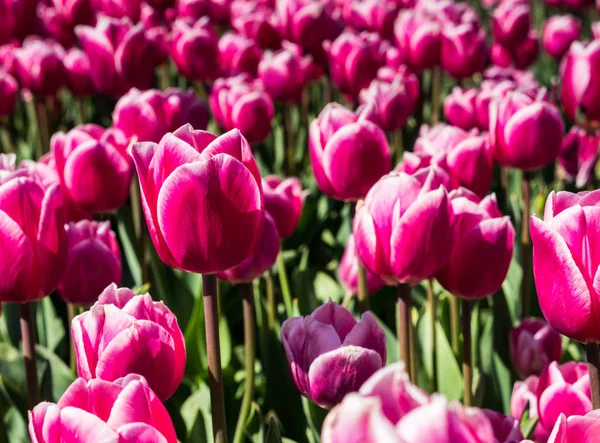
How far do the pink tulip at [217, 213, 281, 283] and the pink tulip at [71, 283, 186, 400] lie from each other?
0.48 m

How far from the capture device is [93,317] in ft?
3.08

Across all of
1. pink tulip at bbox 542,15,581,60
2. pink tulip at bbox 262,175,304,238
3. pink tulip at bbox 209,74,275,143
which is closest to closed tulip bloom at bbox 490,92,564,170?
pink tulip at bbox 262,175,304,238

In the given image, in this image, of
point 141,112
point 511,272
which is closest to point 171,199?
point 141,112

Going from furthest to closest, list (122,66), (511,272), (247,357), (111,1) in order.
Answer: (111,1), (122,66), (511,272), (247,357)

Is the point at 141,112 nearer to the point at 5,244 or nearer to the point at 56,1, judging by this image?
the point at 5,244

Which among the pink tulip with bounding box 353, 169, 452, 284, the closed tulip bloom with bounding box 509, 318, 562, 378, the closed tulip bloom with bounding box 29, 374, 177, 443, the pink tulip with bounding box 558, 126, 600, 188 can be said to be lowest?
the pink tulip with bounding box 558, 126, 600, 188

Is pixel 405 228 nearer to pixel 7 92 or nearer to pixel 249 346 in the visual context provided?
pixel 249 346

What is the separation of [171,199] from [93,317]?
6.4 inches

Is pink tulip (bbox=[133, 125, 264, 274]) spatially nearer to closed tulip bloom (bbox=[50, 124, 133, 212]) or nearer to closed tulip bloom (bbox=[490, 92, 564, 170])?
closed tulip bloom (bbox=[50, 124, 133, 212])

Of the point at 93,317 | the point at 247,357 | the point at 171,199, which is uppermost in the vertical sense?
the point at 171,199

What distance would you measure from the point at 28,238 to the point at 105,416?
466mm

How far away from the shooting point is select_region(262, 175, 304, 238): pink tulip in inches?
65.4

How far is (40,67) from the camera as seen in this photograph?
2.85 metres

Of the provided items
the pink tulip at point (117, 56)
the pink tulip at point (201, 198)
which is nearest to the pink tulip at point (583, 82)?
the pink tulip at point (117, 56)
